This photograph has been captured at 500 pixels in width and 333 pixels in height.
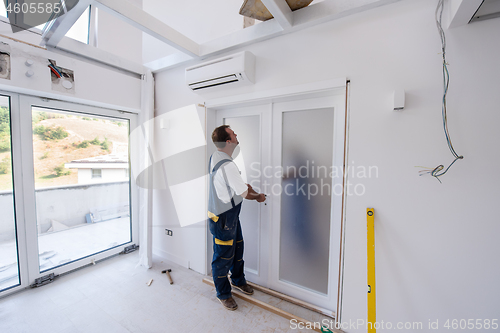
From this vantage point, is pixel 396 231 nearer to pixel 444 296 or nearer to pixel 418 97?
pixel 444 296

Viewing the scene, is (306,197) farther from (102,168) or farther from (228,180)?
(102,168)

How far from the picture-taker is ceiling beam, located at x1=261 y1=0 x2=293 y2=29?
146cm

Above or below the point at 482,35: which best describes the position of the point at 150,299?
below

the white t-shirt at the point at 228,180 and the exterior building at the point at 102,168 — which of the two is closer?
the white t-shirt at the point at 228,180

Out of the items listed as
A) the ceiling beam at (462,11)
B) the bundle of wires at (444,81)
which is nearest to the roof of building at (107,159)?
the bundle of wires at (444,81)

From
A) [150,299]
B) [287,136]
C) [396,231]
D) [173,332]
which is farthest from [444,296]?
[150,299]

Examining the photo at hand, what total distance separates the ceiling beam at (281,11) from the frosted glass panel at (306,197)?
2.46 feet

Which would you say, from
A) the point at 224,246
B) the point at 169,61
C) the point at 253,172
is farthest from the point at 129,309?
the point at 169,61

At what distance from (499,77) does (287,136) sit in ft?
4.61

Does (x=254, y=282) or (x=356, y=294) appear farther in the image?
(x=254, y=282)

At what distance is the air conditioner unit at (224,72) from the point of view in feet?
6.02

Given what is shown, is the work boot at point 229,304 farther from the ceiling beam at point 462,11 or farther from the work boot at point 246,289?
the ceiling beam at point 462,11

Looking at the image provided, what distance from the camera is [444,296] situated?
1322 mm

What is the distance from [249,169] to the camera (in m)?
2.23
